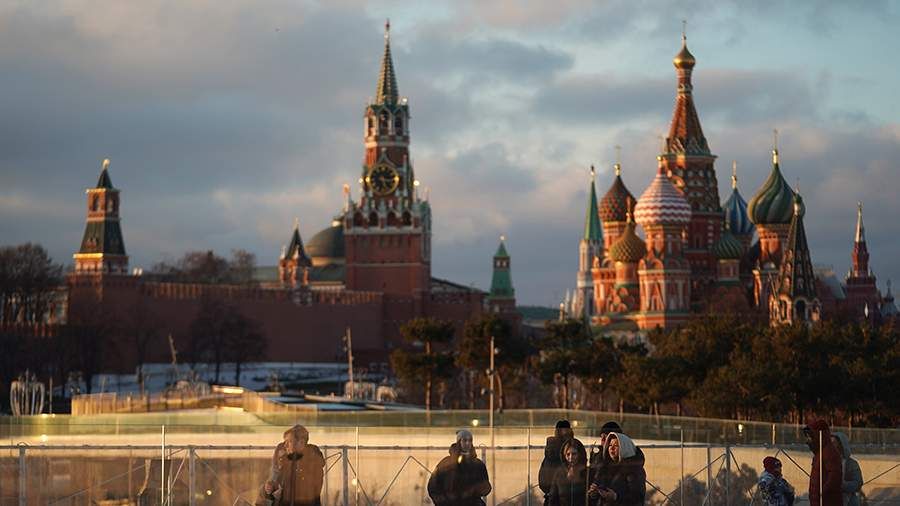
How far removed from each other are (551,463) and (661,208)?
91.6 meters

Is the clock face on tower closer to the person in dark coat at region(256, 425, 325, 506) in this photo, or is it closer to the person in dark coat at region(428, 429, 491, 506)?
the person in dark coat at region(428, 429, 491, 506)

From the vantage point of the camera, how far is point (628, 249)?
119500 millimetres

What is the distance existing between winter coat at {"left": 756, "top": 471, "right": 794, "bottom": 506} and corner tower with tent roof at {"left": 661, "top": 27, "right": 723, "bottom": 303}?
97.2 metres

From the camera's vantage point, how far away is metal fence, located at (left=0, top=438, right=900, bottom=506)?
92.7 feet

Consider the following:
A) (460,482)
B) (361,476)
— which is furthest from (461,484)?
(361,476)

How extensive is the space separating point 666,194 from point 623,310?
746 cm

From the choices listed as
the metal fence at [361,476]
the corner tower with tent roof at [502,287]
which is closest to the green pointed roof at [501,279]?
the corner tower with tent roof at [502,287]

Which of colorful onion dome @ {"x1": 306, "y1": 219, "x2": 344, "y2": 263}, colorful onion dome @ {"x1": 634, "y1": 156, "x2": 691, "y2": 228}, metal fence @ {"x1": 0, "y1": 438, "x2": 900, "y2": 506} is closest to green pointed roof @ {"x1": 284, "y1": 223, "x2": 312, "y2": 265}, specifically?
colorful onion dome @ {"x1": 306, "y1": 219, "x2": 344, "y2": 263}

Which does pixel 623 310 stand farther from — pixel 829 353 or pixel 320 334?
pixel 829 353

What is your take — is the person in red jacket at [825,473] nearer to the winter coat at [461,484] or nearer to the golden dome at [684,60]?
the winter coat at [461,484]

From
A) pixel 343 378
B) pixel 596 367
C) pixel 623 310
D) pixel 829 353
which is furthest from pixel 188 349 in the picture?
pixel 829 353

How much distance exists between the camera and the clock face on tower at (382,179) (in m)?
151

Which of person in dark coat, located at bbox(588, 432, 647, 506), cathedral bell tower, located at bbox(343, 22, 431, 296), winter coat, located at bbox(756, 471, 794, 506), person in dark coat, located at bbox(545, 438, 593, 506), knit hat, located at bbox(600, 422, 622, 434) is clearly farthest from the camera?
cathedral bell tower, located at bbox(343, 22, 431, 296)

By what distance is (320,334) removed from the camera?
460 feet
